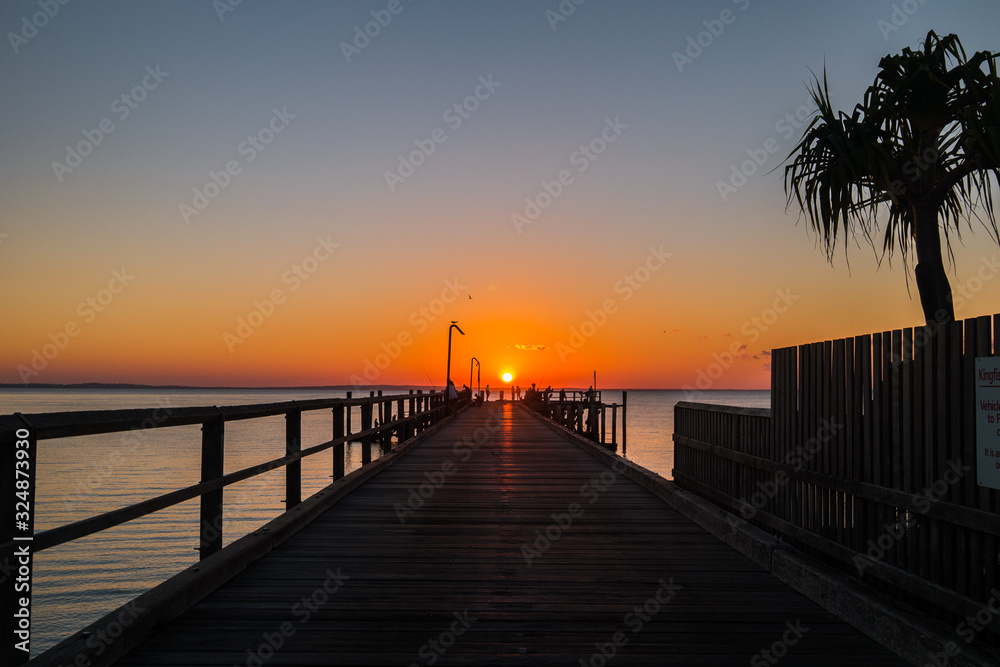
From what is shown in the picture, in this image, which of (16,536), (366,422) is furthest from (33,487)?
(366,422)

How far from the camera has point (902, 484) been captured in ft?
13.7

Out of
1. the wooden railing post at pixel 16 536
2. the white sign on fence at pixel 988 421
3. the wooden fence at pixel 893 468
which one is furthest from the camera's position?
the wooden fence at pixel 893 468

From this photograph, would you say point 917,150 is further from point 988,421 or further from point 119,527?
point 119,527

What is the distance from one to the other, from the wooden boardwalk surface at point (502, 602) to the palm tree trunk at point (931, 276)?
2922mm

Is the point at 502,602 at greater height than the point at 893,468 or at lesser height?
lesser

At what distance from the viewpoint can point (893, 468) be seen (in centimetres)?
427

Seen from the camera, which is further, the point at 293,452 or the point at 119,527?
the point at 119,527

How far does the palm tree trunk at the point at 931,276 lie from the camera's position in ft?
21.1

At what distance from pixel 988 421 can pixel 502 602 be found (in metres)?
2.84

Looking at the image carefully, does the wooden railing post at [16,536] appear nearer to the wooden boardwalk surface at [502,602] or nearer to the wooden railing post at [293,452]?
the wooden boardwalk surface at [502,602]

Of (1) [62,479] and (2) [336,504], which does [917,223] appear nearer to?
(2) [336,504]

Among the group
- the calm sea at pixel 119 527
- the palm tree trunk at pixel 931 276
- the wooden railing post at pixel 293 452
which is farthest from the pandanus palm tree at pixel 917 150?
the calm sea at pixel 119 527

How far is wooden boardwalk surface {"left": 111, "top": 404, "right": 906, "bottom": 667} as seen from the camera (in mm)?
3592

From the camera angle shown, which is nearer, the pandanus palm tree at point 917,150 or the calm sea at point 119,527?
the pandanus palm tree at point 917,150
